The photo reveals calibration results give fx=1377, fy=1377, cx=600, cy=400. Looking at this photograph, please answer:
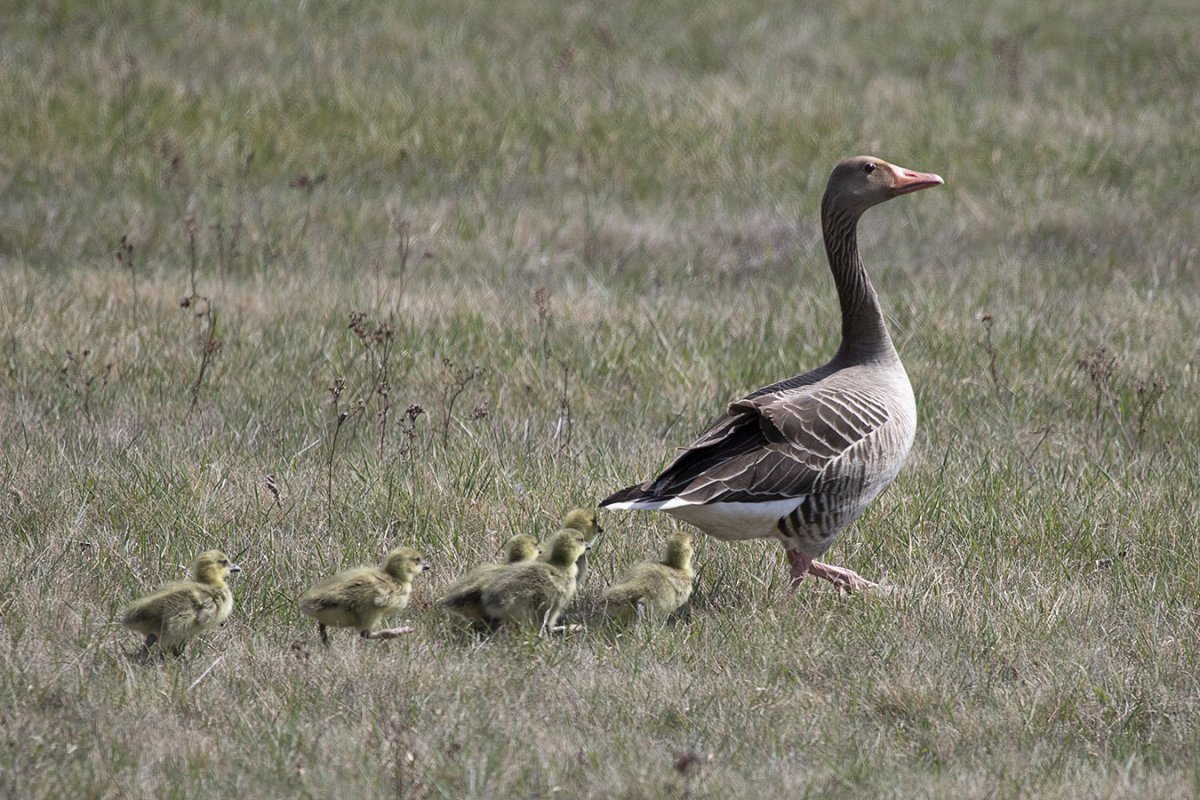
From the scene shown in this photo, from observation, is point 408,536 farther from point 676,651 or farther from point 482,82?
point 482,82

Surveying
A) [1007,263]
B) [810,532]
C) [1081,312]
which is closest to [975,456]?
[810,532]

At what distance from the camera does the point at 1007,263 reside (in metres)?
10.4

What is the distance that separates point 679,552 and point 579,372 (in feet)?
9.39

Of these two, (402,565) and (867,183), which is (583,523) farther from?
(867,183)

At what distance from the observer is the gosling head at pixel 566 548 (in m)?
4.98

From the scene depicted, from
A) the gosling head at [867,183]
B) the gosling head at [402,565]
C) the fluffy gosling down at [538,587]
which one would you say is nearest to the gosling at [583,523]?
the fluffy gosling down at [538,587]

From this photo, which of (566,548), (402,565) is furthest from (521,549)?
(402,565)

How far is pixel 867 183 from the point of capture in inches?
251

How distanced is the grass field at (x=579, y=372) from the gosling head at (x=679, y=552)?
0.69ft

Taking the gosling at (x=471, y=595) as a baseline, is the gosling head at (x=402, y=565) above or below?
above

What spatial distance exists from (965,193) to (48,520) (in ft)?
27.9

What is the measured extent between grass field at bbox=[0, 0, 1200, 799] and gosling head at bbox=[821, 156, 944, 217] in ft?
4.53

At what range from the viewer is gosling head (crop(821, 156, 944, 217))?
6383mm

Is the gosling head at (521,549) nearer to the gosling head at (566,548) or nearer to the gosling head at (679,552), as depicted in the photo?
the gosling head at (566,548)
